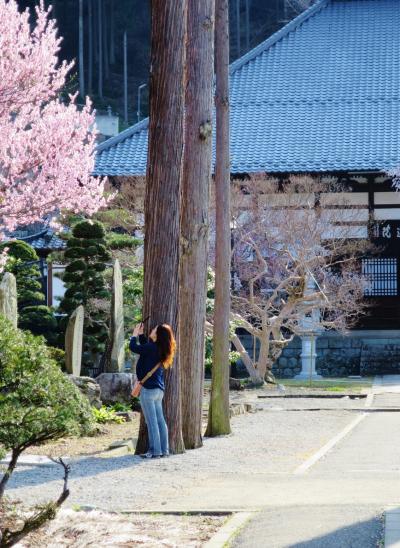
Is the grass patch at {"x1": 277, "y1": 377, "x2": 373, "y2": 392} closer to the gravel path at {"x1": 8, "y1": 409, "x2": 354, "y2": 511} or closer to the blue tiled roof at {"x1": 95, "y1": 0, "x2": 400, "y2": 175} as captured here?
the blue tiled roof at {"x1": 95, "y1": 0, "x2": 400, "y2": 175}

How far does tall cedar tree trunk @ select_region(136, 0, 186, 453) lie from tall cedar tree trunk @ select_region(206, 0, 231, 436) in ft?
9.42

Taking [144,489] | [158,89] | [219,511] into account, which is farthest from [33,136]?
[219,511]

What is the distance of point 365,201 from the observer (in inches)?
1259

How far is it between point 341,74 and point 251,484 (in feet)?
90.4

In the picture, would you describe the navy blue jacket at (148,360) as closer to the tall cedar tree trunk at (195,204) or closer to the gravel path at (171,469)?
the gravel path at (171,469)

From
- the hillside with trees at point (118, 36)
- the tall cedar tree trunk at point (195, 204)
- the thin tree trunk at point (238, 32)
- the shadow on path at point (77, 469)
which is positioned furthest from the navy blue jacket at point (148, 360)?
the thin tree trunk at point (238, 32)

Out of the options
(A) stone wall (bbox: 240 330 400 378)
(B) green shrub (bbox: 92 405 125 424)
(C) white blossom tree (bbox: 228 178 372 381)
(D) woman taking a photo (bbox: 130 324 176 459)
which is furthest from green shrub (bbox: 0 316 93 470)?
(A) stone wall (bbox: 240 330 400 378)

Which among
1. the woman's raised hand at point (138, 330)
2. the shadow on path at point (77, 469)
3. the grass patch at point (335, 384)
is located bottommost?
the grass patch at point (335, 384)

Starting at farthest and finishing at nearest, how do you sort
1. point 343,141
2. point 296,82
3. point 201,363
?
point 296,82 < point 343,141 < point 201,363

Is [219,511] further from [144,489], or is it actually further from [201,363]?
[201,363]

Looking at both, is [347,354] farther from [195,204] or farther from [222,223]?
[195,204]

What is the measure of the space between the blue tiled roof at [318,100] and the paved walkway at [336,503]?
60.9 feet

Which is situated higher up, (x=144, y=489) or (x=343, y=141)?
(x=343, y=141)

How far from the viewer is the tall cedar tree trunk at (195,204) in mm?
14070
